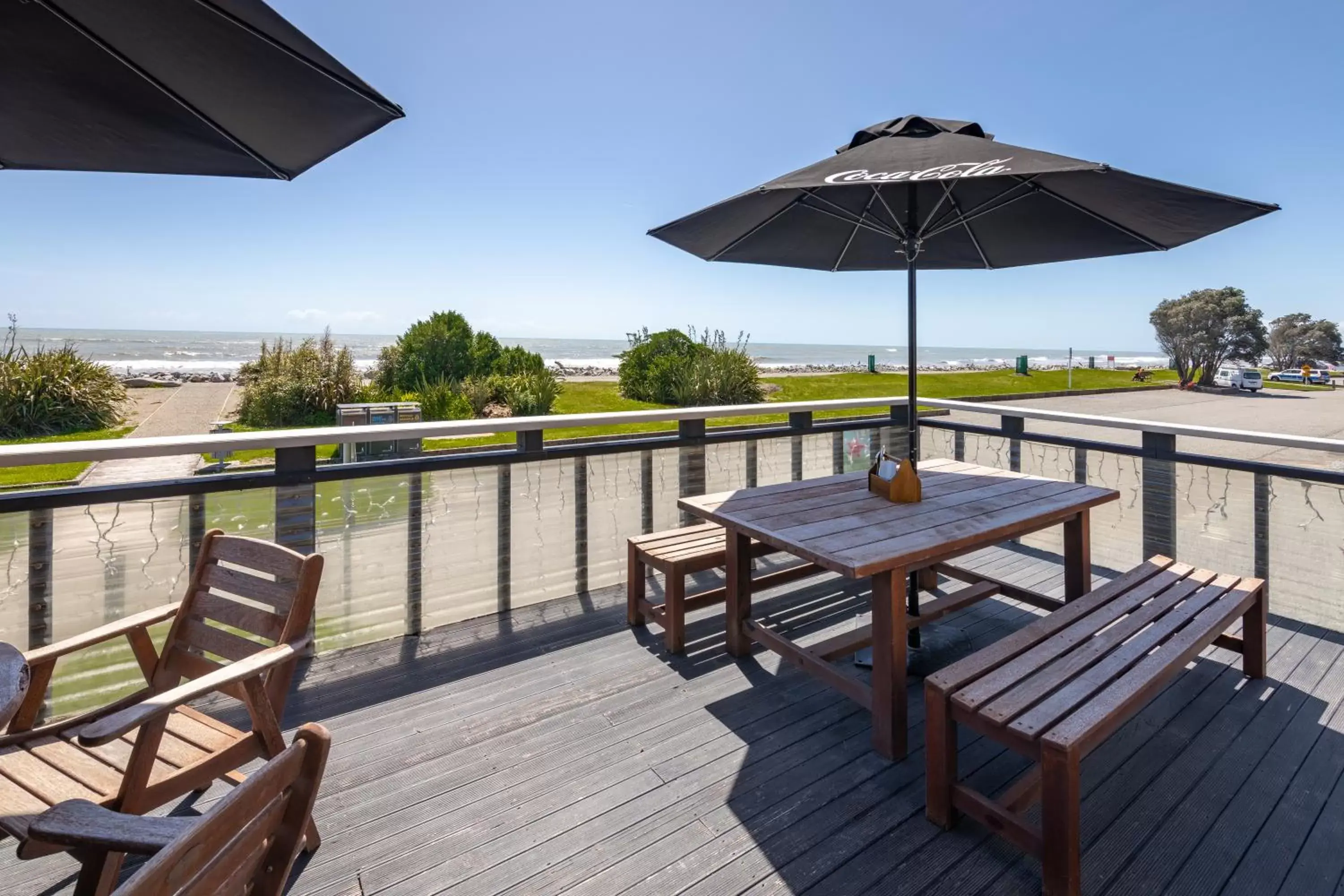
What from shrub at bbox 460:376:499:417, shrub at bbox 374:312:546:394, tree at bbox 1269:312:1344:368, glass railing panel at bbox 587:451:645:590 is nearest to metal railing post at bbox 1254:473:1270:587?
glass railing panel at bbox 587:451:645:590

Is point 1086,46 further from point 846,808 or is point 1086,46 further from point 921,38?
point 846,808

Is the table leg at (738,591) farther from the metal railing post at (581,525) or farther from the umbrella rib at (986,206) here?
the umbrella rib at (986,206)

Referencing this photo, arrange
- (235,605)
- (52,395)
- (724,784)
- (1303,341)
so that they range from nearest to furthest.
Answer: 1. (235,605)
2. (724,784)
3. (52,395)
4. (1303,341)

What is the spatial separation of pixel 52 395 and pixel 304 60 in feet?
39.7

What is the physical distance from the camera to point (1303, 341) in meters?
48.7

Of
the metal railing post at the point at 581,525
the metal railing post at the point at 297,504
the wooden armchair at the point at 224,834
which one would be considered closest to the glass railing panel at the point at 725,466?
the metal railing post at the point at 581,525

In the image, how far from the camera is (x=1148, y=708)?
7.80 feet

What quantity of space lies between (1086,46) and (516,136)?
303 inches

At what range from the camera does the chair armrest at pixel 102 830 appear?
92 cm

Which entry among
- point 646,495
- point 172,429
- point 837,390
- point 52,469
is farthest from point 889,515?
point 837,390

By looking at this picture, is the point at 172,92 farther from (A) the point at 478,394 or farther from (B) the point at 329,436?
(A) the point at 478,394

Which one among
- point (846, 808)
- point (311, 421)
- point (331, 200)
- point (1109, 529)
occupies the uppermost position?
point (331, 200)

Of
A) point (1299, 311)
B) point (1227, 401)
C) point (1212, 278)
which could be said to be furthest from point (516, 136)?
point (1299, 311)

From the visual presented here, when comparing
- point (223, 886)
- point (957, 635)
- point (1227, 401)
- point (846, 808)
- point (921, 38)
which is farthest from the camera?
point (1227, 401)
